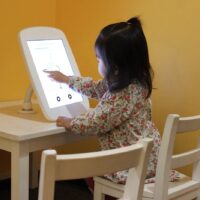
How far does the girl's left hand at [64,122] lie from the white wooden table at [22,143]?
0.02 metres

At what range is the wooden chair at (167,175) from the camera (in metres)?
1.47

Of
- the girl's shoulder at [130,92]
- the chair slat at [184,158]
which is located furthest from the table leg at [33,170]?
the chair slat at [184,158]

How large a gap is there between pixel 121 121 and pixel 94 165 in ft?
1.94

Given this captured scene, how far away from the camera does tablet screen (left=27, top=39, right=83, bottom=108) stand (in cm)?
178

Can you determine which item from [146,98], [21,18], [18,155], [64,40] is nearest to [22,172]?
[18,155]

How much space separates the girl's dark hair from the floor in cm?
95

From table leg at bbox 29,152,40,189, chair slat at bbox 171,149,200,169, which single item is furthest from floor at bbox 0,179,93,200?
chair slat at bbox 171,149,200,169

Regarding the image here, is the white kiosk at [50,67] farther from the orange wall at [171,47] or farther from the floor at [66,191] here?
the floor at [66,191]

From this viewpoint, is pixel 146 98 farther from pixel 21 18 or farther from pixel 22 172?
pixel 21 18

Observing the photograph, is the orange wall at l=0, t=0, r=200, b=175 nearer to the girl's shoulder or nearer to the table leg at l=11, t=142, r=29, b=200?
the girl's shoulder

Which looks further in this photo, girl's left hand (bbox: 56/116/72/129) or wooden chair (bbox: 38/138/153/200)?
girl's left hand (bbox: 56/116/72/129)

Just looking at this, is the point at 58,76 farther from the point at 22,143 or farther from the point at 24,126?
the point at 22,143

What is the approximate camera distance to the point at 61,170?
3.21ft

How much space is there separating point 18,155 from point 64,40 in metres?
0.68
